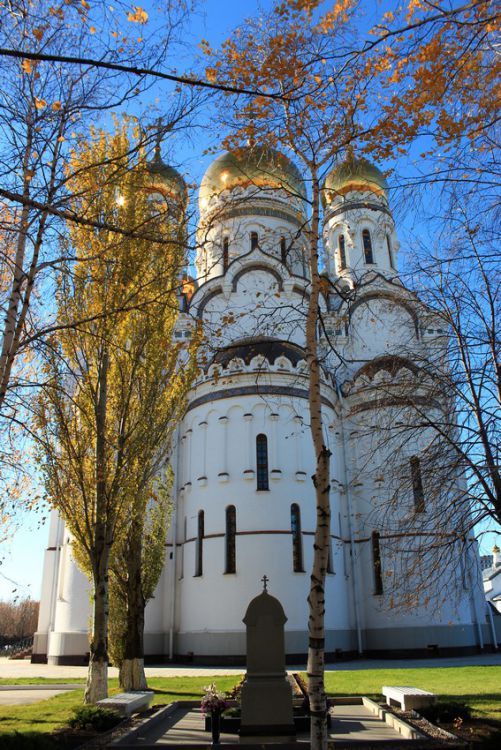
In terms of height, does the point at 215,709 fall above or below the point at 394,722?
above

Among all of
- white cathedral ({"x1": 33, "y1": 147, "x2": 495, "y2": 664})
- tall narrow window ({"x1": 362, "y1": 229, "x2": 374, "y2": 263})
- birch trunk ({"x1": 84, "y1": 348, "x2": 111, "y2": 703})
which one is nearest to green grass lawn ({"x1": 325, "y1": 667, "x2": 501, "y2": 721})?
white cathedral ({"x1": 33, "y1": 147, "x2": 495, "y2": 664})

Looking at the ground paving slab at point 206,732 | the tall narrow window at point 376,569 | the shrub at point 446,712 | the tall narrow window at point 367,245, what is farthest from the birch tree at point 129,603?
the tall narrow window at point 367,245

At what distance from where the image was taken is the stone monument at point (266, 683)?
26.8ft

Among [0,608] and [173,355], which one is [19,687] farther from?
[0,608]

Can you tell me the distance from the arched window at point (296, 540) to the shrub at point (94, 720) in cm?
1108

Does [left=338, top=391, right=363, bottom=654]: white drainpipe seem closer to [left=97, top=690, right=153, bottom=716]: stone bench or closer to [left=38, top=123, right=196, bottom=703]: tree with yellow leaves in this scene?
[left=38, top=123, right=196, bottom=703]: tree with yellow leaves

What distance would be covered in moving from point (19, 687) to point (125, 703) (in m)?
6.64

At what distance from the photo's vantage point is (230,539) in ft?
65.0

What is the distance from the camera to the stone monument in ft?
26.8

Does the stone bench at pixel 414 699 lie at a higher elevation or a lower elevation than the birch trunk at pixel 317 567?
lower

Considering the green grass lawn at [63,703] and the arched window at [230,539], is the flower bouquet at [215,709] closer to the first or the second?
the green grass lawn at [63,703]

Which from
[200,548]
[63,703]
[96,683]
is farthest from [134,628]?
[200,548]

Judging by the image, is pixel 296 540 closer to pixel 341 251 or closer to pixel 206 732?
pixel 206 732

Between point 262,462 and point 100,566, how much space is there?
32.8ft
